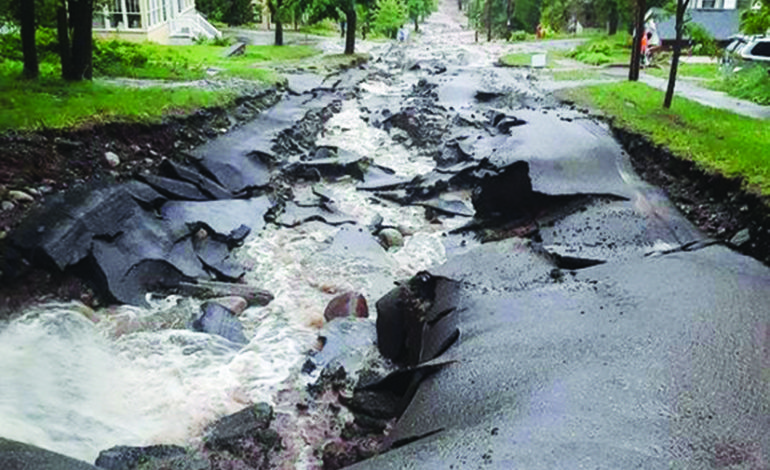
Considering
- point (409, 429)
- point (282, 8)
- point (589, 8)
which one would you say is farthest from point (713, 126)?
point (589, 8)

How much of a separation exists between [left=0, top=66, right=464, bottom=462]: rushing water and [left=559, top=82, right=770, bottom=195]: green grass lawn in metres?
4.23

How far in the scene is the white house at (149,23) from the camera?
3228cm

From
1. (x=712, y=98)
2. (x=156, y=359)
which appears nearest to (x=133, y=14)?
(x=712, y=98)

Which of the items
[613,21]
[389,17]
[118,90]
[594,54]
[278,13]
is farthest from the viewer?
[389,17]

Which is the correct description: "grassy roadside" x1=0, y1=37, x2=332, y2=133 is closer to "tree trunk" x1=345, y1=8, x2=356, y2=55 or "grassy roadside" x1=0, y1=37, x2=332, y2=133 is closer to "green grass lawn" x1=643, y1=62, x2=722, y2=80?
"tree trunk" x1=345, y1=8, x2=356, y2=55

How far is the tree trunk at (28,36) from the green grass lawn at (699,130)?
40.5ft

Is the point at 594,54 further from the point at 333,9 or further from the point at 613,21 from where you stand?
the point at 613,21

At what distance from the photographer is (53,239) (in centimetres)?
780

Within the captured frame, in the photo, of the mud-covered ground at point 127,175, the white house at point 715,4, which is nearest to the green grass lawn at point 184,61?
the mud-covered ground at point 127,175

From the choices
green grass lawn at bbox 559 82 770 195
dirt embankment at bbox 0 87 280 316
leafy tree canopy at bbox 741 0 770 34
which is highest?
→ leafy tree canopy at bbox 741 0 770 34

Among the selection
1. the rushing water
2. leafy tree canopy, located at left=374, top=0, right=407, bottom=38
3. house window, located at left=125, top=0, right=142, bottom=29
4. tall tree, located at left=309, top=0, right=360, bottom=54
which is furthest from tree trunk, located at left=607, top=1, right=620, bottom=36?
the rushing water

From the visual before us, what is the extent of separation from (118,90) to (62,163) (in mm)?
5221

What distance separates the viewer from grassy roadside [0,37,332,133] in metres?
10.9

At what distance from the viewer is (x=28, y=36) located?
14125mm
